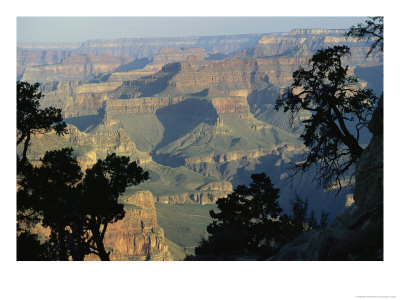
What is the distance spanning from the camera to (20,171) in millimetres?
23938

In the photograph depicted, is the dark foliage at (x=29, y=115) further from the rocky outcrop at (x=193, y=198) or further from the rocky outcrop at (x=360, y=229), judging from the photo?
the rocky outcrop at (x=193, y=198)

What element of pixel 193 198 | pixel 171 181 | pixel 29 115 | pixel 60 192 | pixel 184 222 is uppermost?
pixel 171 181

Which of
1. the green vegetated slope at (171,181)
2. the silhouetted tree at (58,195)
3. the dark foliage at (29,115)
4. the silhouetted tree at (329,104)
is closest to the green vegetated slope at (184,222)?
the green vegetated slope at (171,181)

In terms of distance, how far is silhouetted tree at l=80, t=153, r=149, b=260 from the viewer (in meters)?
25.3

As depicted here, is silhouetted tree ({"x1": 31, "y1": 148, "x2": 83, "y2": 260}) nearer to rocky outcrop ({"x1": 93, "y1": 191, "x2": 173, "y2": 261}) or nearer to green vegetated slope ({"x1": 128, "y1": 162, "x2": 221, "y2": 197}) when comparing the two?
rocky outcrop ({"x1": 93, "y1": 191, "x2": 173, "y2": 261})

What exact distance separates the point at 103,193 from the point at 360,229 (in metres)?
11.4

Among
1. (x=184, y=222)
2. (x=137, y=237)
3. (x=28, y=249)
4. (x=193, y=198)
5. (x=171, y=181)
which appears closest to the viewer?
(x=28, y=249)

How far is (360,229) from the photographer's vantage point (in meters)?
19.3

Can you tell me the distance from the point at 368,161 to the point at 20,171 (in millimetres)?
13644

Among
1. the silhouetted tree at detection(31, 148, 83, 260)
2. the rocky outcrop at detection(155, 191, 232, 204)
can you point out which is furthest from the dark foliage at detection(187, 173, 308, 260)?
the rocky outcrop at detection(155, 191, 232, 204)

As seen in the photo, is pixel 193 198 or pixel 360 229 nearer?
pixel 360 229

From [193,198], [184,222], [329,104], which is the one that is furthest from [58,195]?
[193,198]

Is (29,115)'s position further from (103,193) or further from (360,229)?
(360,229)

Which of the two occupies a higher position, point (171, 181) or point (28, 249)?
point (171, 181)
